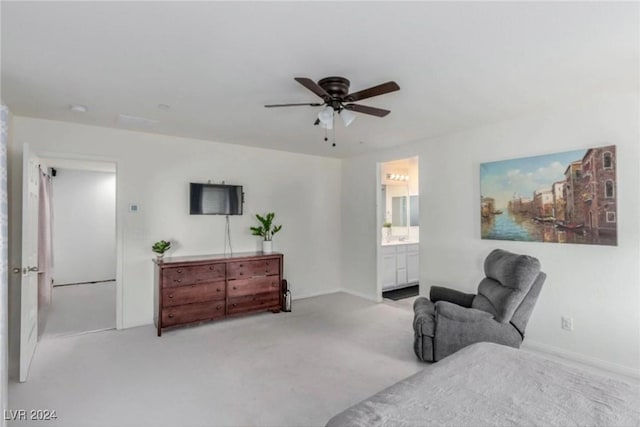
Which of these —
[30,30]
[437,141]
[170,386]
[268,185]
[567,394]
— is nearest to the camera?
[567,394]

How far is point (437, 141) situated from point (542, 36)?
2.40 metres

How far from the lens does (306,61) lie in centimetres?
224

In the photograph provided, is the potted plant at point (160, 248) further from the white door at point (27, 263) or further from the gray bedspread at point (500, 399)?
the gray bedspread at point (500, 399)

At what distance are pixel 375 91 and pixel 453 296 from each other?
2304 mm

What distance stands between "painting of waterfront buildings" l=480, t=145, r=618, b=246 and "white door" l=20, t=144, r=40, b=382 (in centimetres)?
439

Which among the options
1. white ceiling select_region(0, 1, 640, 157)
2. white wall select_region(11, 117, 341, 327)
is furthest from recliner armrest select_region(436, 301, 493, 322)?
white wall select_region(11, 117, 341, 327)

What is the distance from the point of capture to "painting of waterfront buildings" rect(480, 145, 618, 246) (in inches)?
115

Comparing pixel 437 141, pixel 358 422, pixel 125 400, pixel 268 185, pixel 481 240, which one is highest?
pixel 437 141

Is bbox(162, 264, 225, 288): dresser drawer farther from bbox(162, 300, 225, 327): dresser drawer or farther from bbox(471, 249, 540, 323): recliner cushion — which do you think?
bbox(471, 249, 540, 323): recliner cushion

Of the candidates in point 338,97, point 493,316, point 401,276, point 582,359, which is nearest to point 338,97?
point 338,97

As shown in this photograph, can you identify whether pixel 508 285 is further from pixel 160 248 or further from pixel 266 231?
pixel 160 248

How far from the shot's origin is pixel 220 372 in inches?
111

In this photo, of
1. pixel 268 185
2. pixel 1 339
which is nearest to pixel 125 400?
pixel 1 339

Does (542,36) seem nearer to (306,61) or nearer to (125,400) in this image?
(306,61)
